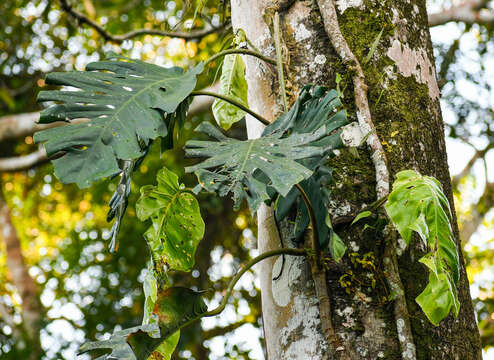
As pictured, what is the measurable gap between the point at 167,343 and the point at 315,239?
0.55m

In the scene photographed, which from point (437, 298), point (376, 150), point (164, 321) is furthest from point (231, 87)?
point (437, 298)

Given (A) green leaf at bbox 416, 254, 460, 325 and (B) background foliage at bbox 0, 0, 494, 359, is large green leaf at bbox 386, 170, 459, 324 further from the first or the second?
(B) background foliage at bbox 0, 0, 494, 359

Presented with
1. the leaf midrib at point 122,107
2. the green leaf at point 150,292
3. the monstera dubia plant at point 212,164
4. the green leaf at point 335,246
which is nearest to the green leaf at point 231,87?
the monstera dubia plant at point 212,164

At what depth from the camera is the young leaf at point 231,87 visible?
184 centimetres

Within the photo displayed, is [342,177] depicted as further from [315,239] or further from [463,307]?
[463,307]

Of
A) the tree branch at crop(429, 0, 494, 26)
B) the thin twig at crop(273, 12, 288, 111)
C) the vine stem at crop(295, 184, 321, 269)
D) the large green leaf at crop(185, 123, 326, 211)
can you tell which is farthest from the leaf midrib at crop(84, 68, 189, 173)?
the tree branch at crop(429, 0, 494, 26)

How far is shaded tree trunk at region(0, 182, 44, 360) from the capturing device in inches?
191

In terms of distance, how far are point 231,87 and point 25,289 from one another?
4.50 meters

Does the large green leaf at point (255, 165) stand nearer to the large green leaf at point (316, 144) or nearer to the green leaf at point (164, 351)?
the large green leaf at point (316, 144)

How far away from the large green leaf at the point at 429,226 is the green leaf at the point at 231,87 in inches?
30.4

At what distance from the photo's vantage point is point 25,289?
18.2 feet

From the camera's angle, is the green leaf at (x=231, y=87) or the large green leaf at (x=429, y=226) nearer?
the large green leaf at (x=429, y=226)

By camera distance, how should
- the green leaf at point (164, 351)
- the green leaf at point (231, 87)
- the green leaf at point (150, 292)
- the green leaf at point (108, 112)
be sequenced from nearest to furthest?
1. the green leaf at point (108, 112)
2. the green leaf at point (164, 351)
3. the green leaf at point (150, 292)
4. the green leaf at point (231, 87)

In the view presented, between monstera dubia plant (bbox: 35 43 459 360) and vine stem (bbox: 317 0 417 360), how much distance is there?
5.1 inches
